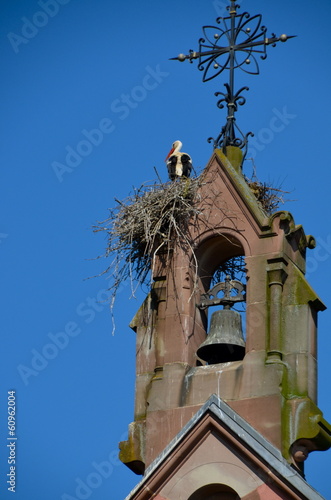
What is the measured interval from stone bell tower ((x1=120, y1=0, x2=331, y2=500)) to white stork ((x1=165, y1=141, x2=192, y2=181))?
0.53m

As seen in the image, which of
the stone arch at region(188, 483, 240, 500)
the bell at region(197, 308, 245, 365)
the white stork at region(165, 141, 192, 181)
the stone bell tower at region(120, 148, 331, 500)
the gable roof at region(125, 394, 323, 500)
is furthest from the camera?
the white stork at region(165, 141, 192, 181)

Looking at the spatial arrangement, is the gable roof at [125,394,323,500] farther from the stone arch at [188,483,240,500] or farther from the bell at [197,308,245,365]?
the bell at [197,308,245,365]

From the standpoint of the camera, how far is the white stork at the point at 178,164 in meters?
30.5

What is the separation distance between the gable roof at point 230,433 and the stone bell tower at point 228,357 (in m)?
0.01

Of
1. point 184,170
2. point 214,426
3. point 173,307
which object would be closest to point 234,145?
Result: point 184,170

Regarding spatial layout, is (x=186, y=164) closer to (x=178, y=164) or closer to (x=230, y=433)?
(x=178, y=164)

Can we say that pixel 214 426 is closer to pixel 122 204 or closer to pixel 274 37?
pixel 122 204

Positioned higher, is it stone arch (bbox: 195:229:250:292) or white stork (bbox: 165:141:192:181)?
white stork (bbox: 165:141:192:181)

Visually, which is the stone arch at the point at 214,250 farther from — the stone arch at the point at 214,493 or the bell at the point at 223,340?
the stone arch at the point at 214,493

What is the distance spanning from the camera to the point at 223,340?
94.0 feet

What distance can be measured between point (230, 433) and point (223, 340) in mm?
1873

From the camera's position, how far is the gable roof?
2658cm

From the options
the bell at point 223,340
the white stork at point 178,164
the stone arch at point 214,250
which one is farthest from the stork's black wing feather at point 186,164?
the bell at point 223,340

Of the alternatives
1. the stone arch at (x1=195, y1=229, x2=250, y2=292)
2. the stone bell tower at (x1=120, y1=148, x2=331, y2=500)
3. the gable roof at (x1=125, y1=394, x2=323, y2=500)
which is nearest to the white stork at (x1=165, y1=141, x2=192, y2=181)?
the stone bell tower at (x1=120, y1=148, x2=331, y2=500)
